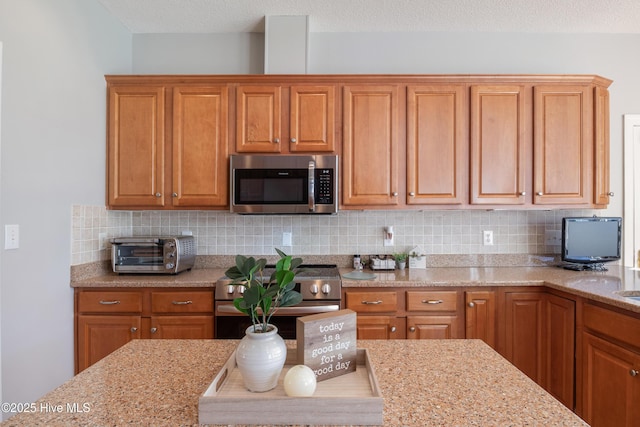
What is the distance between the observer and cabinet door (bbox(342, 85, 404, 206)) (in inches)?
100

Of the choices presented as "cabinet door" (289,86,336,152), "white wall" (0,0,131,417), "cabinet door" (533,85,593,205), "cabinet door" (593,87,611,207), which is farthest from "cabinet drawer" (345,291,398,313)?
"white wall" (0,0,131,417)

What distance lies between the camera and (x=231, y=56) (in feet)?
9.59

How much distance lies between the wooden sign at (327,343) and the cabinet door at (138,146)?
6.82 ft

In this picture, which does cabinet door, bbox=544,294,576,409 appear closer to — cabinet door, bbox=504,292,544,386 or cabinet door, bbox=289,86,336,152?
cabinet door, bbox=504,292,544,386

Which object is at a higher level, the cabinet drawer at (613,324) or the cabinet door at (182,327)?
the cabinet drawer at (613,324)

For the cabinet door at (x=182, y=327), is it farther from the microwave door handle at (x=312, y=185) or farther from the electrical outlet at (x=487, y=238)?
the electrical outlet at (x=487, y=238)

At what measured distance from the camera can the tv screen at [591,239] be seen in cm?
253

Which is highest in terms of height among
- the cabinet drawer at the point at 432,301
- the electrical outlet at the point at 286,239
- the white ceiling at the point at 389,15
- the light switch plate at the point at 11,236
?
the white ceiling at the point at 389,15

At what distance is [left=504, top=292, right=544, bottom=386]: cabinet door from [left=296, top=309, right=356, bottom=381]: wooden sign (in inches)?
71.0

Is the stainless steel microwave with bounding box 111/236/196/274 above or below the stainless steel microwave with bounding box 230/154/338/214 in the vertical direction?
below

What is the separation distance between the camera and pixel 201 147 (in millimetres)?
2568

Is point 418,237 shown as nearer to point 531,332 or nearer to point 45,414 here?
point 531,332

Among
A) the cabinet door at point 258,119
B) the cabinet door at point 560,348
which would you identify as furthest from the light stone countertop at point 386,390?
the cabinet door at point 258,119

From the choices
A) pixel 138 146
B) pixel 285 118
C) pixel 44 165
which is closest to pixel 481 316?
pixel 285 118
